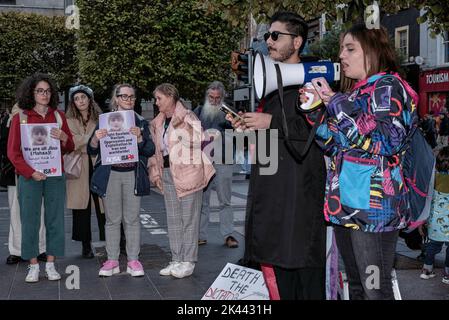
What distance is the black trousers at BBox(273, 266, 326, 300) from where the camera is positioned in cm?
349

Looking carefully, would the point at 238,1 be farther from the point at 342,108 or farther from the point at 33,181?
the point at 342,108

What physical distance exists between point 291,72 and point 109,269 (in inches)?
144

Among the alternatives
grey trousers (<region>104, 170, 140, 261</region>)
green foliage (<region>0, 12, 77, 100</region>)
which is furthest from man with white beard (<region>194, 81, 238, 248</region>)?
green foliage (<region>0, 12, 77, 100</region>)

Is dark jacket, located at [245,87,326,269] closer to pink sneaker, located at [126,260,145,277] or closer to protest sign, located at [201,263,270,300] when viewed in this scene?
protest sign, located at [201,263,270,300]

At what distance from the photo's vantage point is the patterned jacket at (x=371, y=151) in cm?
301

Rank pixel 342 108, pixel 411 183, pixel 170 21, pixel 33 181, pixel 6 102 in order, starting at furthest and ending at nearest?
pixel 6 102 → pixel 170 21 → pixel 33 181 → pixel 411 183 → pixel 342 108

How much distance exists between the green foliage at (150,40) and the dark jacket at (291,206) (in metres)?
16.8

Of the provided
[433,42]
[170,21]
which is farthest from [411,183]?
[433,42]

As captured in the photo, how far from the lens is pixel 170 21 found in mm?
20094

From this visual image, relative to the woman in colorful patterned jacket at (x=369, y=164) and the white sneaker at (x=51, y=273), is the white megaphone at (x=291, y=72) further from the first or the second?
the white sneaker at (x=51, y=273)

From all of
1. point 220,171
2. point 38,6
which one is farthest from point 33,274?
point 38,6

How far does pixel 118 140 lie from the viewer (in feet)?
20.1

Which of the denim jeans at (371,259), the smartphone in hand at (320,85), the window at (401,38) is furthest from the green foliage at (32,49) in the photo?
the denim jeans at (371,259)
